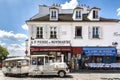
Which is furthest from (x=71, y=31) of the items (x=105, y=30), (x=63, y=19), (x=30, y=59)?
(x=30, y=59)

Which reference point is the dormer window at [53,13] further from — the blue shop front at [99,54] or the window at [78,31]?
the blue shop front at [99,54]

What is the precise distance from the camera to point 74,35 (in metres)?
42.2

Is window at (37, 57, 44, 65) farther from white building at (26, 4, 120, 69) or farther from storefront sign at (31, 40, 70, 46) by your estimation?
storefront sign at (31, 40, 70, 46)

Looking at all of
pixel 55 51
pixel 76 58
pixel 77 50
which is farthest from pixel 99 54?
pixel 55 51

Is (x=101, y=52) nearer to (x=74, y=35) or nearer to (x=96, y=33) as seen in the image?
(x=96, y=33)

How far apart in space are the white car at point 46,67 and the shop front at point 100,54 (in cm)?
1090

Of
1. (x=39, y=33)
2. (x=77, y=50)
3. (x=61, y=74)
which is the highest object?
(x=39, y=33)

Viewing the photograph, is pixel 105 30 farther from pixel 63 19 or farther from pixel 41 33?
pixel 41 33

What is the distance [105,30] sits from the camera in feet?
140

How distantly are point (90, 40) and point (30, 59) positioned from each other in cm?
1290

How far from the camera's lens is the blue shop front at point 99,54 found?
41.4 meters

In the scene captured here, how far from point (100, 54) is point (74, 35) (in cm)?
416

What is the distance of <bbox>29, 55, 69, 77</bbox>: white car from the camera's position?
30.5m

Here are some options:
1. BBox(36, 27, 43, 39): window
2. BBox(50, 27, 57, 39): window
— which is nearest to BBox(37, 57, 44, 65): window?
BBox(36, 27, 43, 39): window
